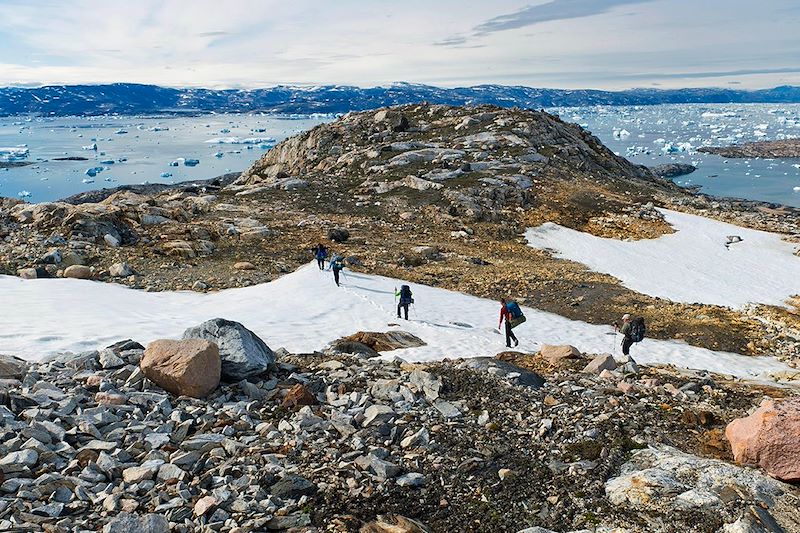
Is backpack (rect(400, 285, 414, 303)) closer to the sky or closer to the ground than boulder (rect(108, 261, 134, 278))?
closer to the ground

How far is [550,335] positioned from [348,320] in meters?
6.61

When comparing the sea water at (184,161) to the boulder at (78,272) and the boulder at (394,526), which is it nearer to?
the boulder at (78,272)

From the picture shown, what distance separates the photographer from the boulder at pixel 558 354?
13469 mm

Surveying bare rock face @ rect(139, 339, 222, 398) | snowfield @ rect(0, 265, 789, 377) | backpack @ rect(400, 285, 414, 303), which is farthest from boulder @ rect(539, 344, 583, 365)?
bare rock face @ rect(139, 339, 222, 398)

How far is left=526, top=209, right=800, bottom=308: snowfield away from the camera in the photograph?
25.1m

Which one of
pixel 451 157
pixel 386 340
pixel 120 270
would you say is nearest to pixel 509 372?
pixel 386 340

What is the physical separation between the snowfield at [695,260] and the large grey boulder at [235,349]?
63.3 ft

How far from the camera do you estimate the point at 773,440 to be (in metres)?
7.43

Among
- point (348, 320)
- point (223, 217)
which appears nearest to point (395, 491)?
point (348, 320)

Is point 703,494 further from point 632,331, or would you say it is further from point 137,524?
point 632,331

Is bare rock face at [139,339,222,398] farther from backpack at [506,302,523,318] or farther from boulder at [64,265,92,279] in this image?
boulder at [64,265,92,279]

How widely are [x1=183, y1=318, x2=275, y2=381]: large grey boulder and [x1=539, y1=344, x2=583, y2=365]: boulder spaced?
6849 millimetres

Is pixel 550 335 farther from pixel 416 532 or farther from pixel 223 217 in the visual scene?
pixel 223 217

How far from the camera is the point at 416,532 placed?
6277mm
